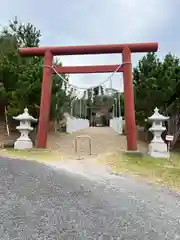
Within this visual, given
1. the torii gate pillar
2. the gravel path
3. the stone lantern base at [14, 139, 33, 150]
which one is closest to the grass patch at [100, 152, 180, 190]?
the gravel path

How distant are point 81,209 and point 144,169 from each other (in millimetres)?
3200

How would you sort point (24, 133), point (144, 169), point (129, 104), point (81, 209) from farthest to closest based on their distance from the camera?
1. point (24, 133)
2. point (129, 104)
3. point (144, 169)
4. point (81, 209)

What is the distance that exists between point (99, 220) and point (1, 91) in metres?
11.1

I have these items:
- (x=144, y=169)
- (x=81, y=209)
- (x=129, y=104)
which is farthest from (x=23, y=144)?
(x=81, y=209)

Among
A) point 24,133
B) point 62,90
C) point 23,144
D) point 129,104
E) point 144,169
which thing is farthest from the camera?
point 62,90

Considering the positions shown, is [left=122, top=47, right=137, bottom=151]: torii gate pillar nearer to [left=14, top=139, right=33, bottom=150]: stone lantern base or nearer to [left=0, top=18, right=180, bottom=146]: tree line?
[left=0, top=18, right=180, bottom=146]: tree line

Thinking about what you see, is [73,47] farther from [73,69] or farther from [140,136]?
[140,136]

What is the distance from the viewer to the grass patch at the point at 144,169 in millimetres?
5187

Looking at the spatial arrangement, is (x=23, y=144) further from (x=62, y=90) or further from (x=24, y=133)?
(x=62, y=90)

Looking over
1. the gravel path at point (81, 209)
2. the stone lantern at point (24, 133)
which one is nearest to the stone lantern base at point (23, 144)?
the stone lantern at point (24, 133)

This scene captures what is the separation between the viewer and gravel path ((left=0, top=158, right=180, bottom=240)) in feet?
8.80

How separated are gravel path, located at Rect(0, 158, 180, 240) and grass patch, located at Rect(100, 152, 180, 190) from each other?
67 centimetres

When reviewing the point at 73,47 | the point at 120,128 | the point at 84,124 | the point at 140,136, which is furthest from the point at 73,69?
the point at 84,124

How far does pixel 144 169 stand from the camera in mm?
6117
